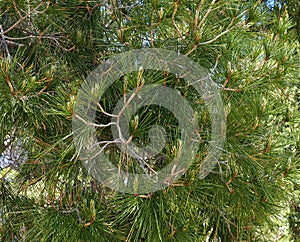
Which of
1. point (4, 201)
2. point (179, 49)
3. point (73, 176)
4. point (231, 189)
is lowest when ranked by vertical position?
point (4, 201)

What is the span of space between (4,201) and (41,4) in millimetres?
697

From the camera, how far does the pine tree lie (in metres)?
1.13

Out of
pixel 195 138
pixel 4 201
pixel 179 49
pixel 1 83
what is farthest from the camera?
pixel 4 201

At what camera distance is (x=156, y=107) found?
1266 mm

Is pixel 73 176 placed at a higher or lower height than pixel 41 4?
lower

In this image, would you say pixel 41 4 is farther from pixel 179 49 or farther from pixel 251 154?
pixel 251 154

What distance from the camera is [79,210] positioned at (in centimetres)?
126

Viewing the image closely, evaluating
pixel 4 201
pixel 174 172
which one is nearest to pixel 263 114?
pixel 174 172

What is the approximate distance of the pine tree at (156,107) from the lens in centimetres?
113

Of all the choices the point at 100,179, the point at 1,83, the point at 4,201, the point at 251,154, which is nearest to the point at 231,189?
the point at 251,154

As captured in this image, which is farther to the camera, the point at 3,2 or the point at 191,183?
the point at 3,2

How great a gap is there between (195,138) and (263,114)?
6.9 inches

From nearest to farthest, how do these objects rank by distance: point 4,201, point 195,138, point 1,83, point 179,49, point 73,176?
1. point 1,83
2. point 195,138
3. point 179,49
4. point 73,176
5. point 4,201

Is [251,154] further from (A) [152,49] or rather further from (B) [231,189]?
(A) [152,49]
